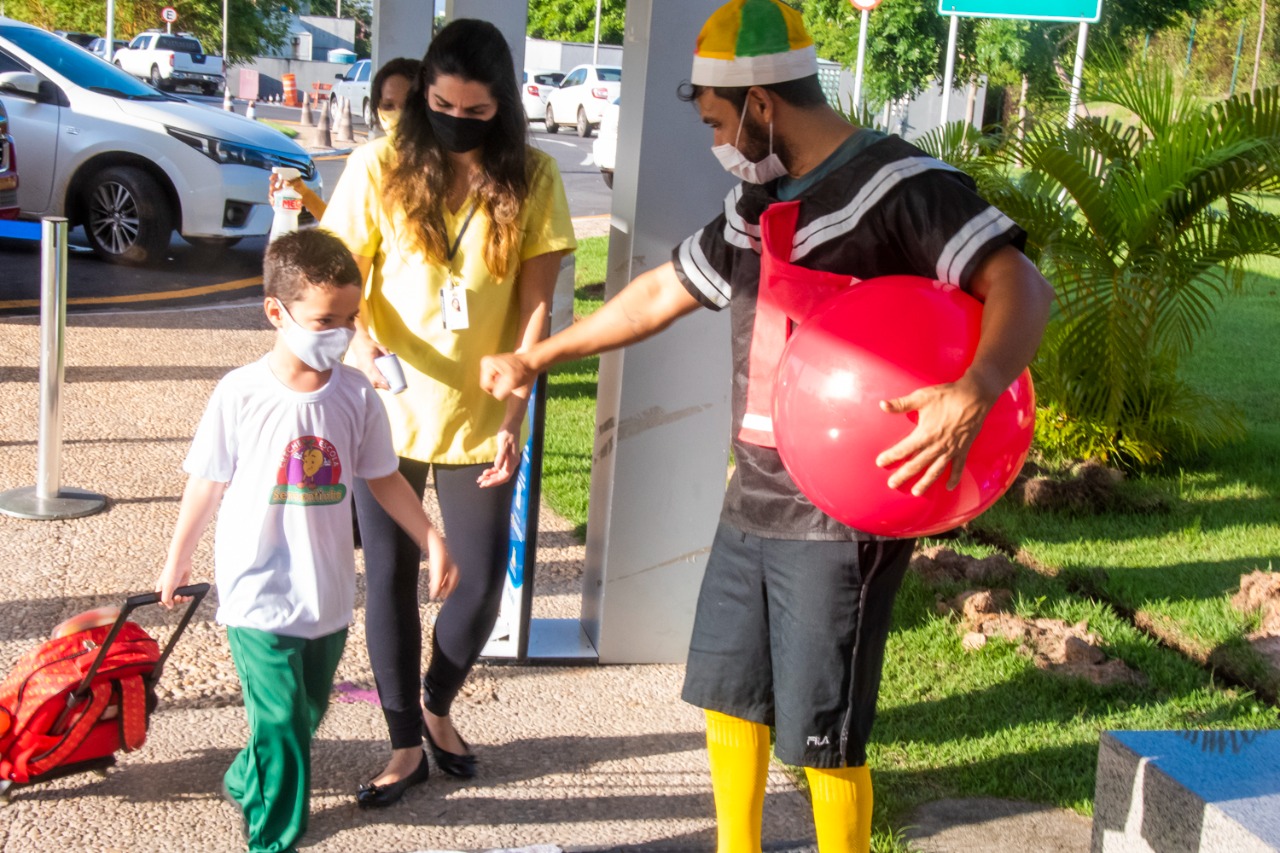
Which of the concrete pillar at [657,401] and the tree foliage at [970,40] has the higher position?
the tree foliage at [970,40]

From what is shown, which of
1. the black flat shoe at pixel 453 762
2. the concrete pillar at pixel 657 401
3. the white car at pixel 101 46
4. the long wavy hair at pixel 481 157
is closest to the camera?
the long wavy hair at pixel 481 157

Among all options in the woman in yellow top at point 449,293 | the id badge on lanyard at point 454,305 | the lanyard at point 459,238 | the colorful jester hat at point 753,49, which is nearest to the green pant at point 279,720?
the woman in yellow top at point 449,293

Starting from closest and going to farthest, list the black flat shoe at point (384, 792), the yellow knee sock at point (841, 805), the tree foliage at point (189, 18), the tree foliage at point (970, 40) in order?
the yellow knee sock at point (841, 805) < the black flat shoe at point (384, 792) < the tree foliage at point (970, 40) < the tree foliage at point (189, 18)

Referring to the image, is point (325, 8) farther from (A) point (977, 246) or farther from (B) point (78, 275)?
(A) point (977, 246)

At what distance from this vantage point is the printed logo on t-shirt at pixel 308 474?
9.26ft

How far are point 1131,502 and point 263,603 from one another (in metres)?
5.31

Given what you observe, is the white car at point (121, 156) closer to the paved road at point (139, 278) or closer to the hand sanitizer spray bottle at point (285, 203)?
the paved road at point (139, 278)

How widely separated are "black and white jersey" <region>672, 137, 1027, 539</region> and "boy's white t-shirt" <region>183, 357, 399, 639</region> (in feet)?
2.77

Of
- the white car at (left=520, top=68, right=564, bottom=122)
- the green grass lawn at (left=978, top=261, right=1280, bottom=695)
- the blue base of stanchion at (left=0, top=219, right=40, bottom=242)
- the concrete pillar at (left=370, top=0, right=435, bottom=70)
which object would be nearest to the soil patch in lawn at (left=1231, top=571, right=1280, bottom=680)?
the green grass lawn at (left=978, top=261, right=1280, bottom=695)

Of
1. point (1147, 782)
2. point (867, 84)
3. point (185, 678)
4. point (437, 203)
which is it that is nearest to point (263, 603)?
point (437, 203)

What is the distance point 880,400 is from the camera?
2.25 m

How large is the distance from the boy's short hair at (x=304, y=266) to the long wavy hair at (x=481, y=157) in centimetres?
39

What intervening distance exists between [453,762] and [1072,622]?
8.62 ft

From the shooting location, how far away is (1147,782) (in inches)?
116
